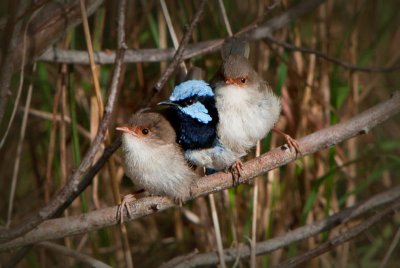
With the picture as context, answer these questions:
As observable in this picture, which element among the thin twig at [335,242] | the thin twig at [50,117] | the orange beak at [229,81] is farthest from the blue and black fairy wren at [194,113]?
the thin twig at [50,117]

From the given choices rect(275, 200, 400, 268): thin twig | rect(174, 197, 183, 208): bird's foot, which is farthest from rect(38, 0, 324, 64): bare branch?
rect(275, 200, 400, 268): thin twig

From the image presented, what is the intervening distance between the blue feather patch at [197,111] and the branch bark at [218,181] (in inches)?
10.4

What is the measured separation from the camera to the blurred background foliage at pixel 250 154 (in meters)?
4.18

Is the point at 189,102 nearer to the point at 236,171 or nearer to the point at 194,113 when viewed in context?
the point at 194,113

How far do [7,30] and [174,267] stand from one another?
4.82 feet

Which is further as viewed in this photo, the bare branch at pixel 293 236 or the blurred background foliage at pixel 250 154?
the blurred background foliage at pixel 250 154

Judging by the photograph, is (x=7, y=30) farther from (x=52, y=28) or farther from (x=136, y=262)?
(x=136, y=262)

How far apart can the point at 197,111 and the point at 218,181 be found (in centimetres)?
33

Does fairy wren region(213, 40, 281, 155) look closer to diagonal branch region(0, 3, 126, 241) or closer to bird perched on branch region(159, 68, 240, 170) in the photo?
bird perched on branch region(159, 68, 240, 170)

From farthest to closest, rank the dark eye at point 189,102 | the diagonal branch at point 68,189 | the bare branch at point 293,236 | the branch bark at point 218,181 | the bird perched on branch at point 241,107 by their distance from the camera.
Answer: the bare branch at point 293,236 → the bird perched on branch at point 241,107 → the dark eye at point 189,102 → the branch bark at point 218,181 → the diagonal branch at point 68,189

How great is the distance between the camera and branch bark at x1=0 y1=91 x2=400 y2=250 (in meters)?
2.96

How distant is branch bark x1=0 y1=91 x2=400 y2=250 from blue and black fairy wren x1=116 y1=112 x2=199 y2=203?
0.06m

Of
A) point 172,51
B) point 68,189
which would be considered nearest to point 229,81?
point 172,51

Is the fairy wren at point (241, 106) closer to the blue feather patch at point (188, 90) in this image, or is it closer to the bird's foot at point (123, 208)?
the blue feather patch at point (188, 90)
